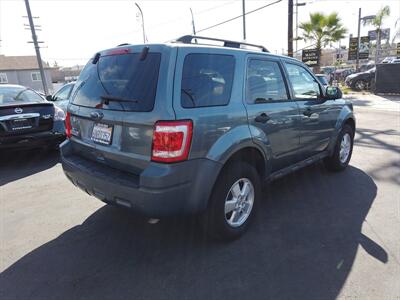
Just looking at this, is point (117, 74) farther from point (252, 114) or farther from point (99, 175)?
point (252, 114)

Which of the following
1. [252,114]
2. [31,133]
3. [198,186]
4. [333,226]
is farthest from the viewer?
[31,133]

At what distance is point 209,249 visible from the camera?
9.66 feet

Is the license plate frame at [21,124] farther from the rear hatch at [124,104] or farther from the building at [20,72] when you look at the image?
the building at [20,72]

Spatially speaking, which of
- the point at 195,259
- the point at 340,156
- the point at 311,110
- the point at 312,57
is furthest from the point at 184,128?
the point at 312,57

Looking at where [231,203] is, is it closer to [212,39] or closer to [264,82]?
[264,82]

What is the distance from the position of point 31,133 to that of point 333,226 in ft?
16.8

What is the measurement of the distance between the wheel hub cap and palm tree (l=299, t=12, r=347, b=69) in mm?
19673

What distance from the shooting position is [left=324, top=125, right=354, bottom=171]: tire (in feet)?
15.6

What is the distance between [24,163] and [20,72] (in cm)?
4453

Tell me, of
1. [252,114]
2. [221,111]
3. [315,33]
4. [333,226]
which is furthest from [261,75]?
[315,33]

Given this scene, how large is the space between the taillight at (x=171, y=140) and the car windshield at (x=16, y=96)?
4692 mm

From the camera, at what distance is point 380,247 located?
2906 mm

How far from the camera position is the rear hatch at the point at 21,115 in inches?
210

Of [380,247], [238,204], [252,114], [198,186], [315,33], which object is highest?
[315,33]
